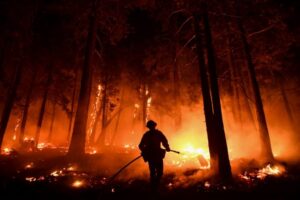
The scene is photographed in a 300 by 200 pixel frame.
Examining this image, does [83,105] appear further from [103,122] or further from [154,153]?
[103,122]

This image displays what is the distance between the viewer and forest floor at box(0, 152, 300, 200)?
8656 millimetres

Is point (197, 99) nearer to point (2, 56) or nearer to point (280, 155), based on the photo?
point (280, 155)

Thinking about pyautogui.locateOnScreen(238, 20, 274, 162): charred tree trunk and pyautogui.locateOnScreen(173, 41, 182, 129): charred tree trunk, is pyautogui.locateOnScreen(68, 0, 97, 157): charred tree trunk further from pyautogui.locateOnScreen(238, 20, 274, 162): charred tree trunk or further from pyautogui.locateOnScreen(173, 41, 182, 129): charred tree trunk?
pyautogui.locateOnScreen(238, 20, 274, 162): charred tree trunk

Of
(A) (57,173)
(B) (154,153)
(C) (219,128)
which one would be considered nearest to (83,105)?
(A) (57,173)

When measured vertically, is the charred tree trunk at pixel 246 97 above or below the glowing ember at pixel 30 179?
above

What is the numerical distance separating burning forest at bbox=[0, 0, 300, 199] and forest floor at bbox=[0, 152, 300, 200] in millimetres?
53

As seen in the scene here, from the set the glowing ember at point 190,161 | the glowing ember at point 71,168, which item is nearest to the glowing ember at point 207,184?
the glowing ember at point 190,161

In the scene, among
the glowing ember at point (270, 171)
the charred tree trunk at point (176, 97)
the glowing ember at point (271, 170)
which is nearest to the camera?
the glowing ember at point (270, 171)

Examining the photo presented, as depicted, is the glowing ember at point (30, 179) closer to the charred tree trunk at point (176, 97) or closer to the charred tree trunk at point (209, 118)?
the charred tree trunk at point (209, 118)

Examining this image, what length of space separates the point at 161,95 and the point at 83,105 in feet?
46.3

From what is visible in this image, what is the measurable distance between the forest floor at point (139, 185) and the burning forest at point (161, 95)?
53 mm

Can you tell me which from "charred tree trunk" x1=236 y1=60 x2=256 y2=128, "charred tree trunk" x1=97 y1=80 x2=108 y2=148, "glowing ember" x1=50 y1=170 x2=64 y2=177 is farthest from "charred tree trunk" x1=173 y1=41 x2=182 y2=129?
"glowing ember" x1=50 y1=170 x2=64 y2=177

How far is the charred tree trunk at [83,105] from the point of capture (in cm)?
1504

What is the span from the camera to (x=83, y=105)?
15742 mm
